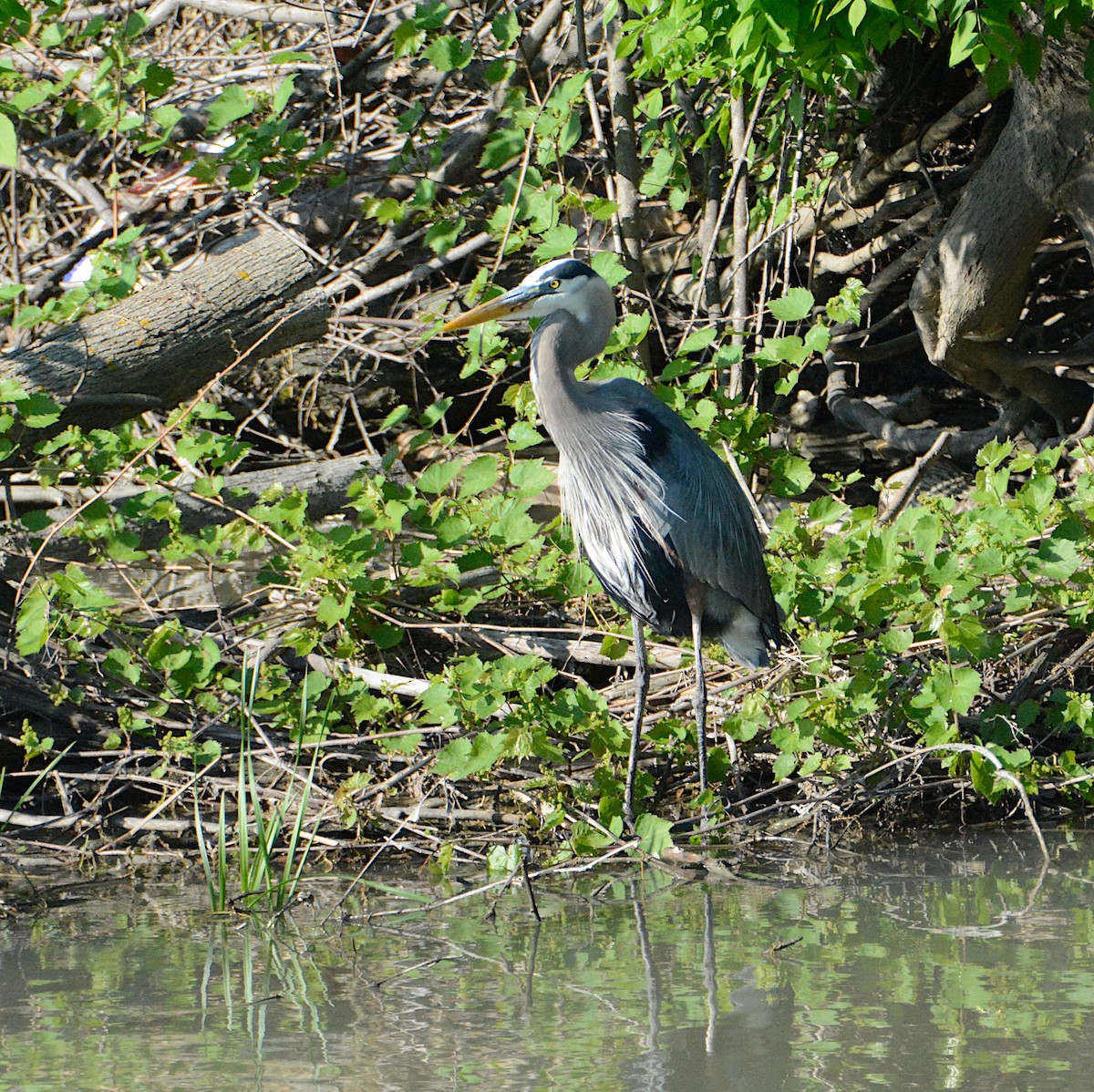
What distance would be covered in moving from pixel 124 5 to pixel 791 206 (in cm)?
349

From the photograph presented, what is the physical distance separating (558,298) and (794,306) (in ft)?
3.27

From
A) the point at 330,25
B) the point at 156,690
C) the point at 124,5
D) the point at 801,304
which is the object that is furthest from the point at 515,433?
the point at 124,5

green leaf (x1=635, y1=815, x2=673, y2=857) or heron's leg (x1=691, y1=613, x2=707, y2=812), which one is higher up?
heron's leg (x1=691, y1=613, x2=707, y2=812)

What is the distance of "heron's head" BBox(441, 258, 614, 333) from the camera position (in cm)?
404

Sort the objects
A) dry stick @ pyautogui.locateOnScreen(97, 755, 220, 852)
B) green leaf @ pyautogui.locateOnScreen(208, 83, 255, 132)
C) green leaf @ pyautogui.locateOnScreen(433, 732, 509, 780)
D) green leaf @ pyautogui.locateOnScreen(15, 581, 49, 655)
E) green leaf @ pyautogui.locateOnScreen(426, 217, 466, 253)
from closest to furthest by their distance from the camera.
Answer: green leaf @ pyautogui.locateOnScreen(433, 732, 509, 780) → dry stick @ pyautogui.locateOnScreen(97, 755, 220, 852) → green leaf @ pyautogui.locateOnScreen(15, 581, 49, 655) → green leaf @ pyautogui.locateOnScreen(208, 83, 255, 132) → green leaf @ pyautogui.locateOnScreen(426, 217, 466, 253)

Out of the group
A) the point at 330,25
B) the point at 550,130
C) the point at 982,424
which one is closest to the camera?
the point at 550,130

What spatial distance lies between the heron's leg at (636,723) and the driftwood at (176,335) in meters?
1.66

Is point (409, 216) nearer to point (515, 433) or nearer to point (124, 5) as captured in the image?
point (515, 433)

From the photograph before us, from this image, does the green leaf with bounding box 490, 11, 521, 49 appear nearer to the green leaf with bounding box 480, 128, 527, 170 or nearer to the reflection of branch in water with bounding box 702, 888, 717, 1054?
the green leaf with bounding box 480, 128, 527, 170

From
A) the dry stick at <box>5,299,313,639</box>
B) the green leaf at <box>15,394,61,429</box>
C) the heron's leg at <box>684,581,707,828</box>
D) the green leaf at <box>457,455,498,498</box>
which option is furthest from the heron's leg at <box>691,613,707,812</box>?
the green leaf at <box>15,394,61,429</box>

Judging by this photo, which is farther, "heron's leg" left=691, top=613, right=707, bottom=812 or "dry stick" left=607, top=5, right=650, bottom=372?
"dry stick" left=607, top=5, right=650, bottom=372

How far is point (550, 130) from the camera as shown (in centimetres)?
514

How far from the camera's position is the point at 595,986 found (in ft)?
8.61

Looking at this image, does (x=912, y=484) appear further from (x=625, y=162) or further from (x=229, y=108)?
(x=229, y=108)
